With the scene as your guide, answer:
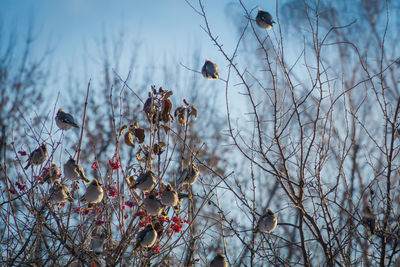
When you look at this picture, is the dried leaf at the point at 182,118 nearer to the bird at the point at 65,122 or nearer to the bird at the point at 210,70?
the bird at the point at 210,70

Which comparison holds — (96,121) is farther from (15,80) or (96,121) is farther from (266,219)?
(266,219)

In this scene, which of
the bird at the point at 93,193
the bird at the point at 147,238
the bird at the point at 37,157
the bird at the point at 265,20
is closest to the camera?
the bird at the point at 147,238

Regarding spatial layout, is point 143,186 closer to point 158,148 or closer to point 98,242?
point 158,148

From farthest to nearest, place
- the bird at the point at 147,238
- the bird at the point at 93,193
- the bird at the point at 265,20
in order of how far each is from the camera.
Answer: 1. the bird at the point at 265,20
2. the bird at the point at 93,193
3. the bird at the point at 147,238

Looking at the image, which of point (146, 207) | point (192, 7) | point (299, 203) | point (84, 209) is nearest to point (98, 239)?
point (84, 209)

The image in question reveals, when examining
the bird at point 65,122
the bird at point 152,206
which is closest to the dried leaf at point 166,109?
the bird at point 152,206

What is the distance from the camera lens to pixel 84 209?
256cm

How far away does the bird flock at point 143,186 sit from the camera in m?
2.18

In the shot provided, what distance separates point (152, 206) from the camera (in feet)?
7.11

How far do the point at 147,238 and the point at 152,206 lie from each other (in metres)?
0.16

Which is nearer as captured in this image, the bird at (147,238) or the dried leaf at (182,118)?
the bird at (147,238)

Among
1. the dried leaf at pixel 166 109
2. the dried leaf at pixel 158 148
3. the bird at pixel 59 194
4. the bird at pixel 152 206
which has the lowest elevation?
the bird at pixel 152 206

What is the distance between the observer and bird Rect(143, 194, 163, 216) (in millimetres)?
2170

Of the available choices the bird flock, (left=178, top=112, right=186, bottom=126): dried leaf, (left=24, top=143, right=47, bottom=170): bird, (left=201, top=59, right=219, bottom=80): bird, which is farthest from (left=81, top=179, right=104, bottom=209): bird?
(left=201, top=59, right=219, bottom=80): bird
